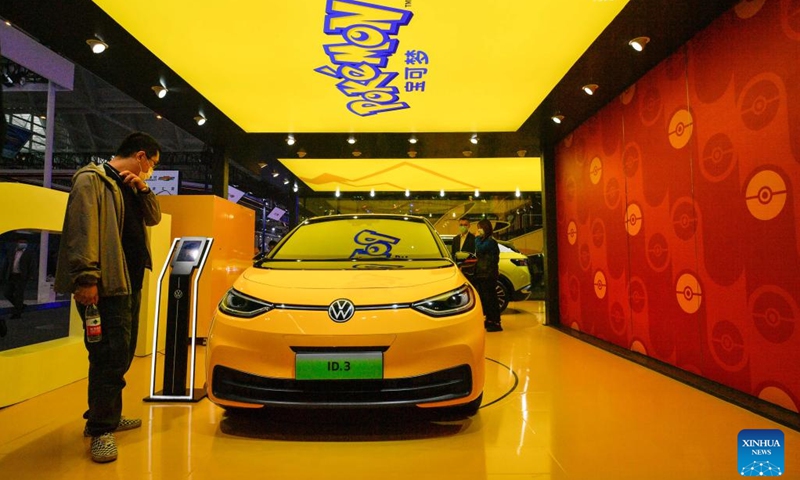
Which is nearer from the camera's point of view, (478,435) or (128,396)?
(478,435)

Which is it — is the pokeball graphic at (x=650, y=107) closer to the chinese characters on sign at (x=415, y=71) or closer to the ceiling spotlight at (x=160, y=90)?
the chinese characters on sign at (x=415, y=71)

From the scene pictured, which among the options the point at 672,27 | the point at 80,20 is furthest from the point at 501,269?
the point at 80,20

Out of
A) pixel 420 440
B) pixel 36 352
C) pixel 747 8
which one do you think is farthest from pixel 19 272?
pixel 747 8

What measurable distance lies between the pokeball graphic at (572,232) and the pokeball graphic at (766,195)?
8.65ft

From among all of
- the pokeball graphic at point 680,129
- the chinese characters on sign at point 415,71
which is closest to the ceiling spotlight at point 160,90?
the chinese characters on sign at point 415,71

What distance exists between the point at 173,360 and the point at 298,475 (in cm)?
149

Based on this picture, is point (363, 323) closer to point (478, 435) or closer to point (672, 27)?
point (478, 435)

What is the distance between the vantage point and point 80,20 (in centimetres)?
310

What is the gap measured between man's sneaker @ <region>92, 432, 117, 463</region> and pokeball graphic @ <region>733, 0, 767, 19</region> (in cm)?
430

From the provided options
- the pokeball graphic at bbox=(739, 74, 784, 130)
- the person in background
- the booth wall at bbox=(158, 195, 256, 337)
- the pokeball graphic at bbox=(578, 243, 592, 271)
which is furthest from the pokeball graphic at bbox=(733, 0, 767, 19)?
the booth wall at bbox=(158, 195, 256, 337)

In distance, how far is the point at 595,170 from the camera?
15.7 feet

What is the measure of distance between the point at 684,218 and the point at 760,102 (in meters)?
0.95

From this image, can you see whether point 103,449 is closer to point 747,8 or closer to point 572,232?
point 747,8

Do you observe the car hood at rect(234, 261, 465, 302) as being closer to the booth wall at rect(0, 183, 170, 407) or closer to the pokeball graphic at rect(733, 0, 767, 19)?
A: the booth wall at rect(0, 183, 170, 407)
